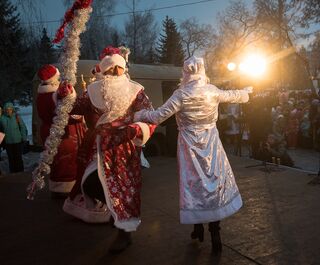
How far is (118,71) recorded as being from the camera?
404 cm

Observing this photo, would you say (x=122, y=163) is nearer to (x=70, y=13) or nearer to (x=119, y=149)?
(x=119, y=149)

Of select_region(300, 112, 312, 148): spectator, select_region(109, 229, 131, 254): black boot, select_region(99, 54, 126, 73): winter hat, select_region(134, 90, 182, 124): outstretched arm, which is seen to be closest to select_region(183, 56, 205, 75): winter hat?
select_region(134, 90, 182, 124): outstretched arm

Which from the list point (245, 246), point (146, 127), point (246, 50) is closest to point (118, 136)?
point (146, 127)

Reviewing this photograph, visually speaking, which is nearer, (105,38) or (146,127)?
(146,127)

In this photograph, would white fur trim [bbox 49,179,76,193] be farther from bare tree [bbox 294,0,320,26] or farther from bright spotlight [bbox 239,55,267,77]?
bare tree [bbox 294,0,320,26]

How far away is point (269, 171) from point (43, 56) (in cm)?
1900

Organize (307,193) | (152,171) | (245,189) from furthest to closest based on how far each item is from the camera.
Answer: (152,171), (245,189), (307,193)

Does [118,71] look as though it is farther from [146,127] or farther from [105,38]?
[105,38]

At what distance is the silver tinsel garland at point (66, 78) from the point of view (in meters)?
3.97

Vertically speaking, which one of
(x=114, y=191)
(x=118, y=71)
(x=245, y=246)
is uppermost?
(x=118, y=71)

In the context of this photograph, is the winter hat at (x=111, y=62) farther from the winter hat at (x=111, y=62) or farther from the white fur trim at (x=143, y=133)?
the white fur trim at (x=143, y=133)

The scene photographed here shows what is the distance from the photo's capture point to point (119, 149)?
12.8 ft

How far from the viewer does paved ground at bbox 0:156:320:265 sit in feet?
12.3

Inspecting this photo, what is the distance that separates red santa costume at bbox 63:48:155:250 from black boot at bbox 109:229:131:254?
2cm
